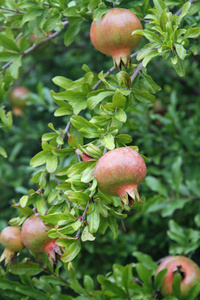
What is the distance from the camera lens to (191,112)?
2865 millimetres

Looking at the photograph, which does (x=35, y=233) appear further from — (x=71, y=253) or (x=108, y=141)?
(x=108, y=141)

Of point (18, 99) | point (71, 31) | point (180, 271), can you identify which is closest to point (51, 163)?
point (71, 31)

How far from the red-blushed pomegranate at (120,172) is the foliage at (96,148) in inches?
1.7

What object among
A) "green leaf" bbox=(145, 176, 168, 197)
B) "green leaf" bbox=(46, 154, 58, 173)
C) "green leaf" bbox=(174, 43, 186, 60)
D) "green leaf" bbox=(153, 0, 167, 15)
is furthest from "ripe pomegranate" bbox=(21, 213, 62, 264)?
"green leaf" bbox=(145, 176, 168, 197)

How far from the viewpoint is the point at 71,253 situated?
39.2 inches

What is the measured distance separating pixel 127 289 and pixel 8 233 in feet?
1.62

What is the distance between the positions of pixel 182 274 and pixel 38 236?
0.65m

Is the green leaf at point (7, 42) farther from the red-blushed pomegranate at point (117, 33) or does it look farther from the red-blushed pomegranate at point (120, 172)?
the red-blushed pomegranate at point (120, 172)

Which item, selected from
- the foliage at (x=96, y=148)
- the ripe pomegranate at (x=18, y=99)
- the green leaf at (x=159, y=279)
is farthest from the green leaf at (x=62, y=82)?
the ripe pomegranate at (x=18, y=99)

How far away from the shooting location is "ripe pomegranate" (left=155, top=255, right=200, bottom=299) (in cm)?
143

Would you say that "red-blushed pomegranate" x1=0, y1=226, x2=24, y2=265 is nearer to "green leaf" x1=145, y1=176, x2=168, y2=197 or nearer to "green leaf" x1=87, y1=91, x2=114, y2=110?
"green leaf" x1=87, y1=91, x2=114, y2=110

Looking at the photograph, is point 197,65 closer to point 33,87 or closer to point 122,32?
point 33,87

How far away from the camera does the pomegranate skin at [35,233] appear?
1.13 m

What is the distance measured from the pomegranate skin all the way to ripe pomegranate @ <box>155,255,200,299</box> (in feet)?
1.84
